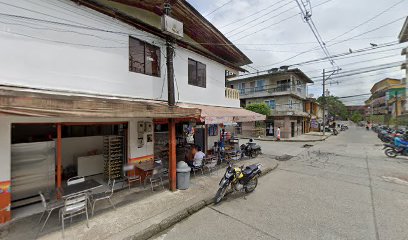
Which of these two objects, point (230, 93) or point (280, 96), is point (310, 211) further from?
point (280, 96)

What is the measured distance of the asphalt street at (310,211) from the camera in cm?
437

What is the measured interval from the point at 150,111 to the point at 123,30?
3442mm

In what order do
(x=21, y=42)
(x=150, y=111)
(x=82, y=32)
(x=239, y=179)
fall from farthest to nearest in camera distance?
1. (x=239, y=179)
2. (x=82, y=32)
3. (x=150, y=111)
4. (x=21, y=42)

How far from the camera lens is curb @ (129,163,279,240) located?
4234mm

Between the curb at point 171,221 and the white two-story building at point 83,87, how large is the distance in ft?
4.86

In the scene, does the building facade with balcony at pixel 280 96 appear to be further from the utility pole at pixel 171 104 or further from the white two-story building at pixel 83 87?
the utility pole at pixel 171 104

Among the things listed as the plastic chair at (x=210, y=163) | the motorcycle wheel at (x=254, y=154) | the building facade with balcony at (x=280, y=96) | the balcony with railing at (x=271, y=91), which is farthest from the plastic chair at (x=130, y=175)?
the balcony with railing at (x=271, y=91)

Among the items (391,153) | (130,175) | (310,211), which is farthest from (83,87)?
(391,153)

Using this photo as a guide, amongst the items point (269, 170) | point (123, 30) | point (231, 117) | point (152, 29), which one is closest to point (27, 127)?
point (123, 30)

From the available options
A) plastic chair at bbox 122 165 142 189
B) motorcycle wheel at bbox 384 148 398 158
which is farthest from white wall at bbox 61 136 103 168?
motorcycle wheel at bbox 384 148 398 158

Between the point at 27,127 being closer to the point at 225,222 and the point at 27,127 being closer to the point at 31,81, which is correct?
the point at 31,81

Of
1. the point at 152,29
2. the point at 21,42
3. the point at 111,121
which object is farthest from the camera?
the point at 152,29

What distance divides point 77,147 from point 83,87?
3.52 meters

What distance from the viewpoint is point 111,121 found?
22.3ft
